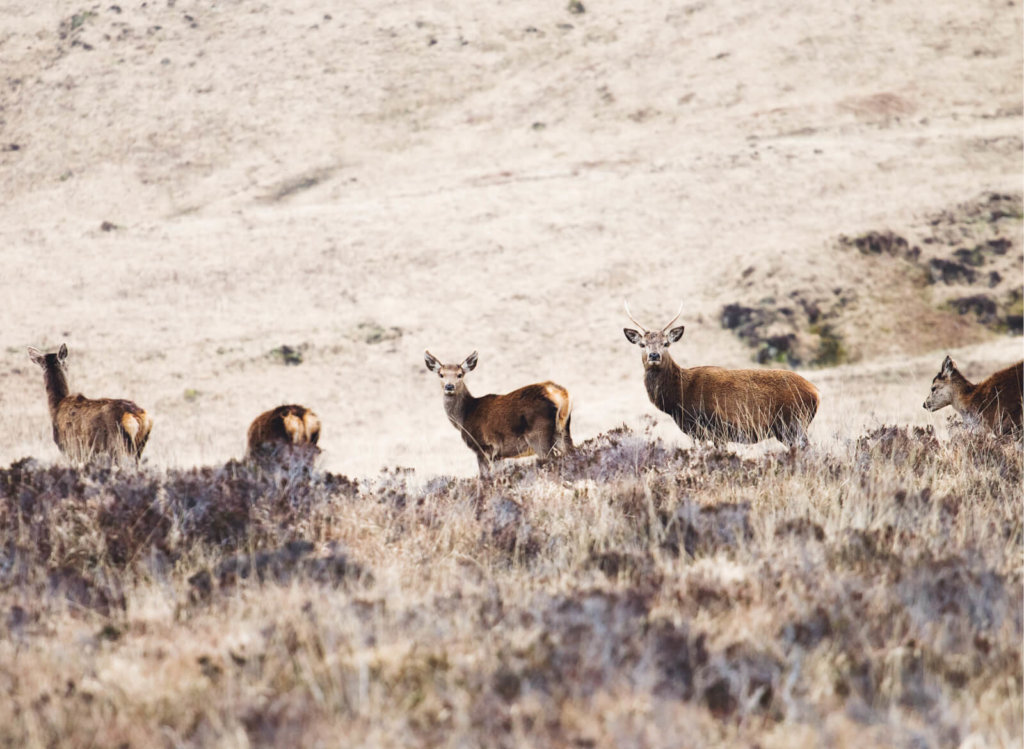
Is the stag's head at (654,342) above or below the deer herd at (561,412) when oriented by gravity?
above

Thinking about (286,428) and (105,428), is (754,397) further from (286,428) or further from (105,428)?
(105,428)

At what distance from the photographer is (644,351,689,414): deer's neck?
11.3 metres

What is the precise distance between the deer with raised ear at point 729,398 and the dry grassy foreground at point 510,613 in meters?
3.44

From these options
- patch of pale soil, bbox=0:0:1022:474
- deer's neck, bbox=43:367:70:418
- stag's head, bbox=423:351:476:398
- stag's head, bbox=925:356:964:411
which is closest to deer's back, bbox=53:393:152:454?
deer's neck, bbox=43:367:70:418

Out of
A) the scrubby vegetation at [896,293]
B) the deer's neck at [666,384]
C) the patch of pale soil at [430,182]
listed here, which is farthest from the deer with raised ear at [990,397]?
the scrubby vegetation at [896,293]

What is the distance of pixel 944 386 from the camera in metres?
10.8

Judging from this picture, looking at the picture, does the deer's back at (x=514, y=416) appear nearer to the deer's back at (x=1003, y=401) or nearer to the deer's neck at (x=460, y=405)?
the deer's neck at (x=460, y=405)

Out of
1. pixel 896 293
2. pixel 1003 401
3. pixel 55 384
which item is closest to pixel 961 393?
pixel 1003 401

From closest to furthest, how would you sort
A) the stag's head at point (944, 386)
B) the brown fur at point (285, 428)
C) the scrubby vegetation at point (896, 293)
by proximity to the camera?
the stag's head at point (944, 386) → the brown fur at point (285, 428) → the scrubby vegetation at point (896, 293)

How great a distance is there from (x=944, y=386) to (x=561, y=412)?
418cm

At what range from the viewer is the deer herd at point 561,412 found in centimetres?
1060

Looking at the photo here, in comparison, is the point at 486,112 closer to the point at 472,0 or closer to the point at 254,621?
the point at 472,0

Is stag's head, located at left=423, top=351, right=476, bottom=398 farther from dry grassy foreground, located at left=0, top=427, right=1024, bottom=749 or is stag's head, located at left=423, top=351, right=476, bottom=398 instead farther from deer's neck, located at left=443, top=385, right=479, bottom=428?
dry grassy foreground, located at left=0, top=427, right=1024, bottom=749

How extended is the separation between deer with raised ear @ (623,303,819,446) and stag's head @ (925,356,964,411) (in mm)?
1343
